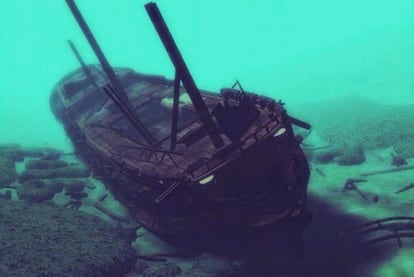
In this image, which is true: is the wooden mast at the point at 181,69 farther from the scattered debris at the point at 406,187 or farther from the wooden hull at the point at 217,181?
the scattered debris at the point at 406,187

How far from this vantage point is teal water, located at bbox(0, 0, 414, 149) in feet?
174

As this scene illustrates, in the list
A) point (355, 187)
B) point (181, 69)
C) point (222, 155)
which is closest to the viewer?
point (222, 155)

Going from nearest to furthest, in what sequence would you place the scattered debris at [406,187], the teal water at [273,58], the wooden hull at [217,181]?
the wooden hull at [217,181] < the scattered debris at [406,187] < the teal water at [273,58]

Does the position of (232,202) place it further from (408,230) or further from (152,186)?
(408,230)

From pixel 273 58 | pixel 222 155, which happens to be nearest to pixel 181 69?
pixel 222 155

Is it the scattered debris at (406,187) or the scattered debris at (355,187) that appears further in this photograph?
the scattered debris at (406,187)

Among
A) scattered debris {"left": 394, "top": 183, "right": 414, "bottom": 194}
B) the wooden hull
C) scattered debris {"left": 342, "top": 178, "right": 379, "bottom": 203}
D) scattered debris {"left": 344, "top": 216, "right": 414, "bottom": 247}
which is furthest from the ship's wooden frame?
scattered debris {"left": 394, "top": 183, "right": 414, "bottom": 194}

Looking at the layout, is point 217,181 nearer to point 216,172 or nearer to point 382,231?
point 216,172

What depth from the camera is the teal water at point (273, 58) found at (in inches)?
2083

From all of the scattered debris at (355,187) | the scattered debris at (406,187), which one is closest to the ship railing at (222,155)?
the scattered debris at (355,187)

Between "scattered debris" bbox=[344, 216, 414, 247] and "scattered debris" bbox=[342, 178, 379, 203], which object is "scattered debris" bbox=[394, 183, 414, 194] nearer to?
A: "scattered debris" bbox=[342, 178, 379, 203]

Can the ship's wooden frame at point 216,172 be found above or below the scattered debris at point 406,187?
above

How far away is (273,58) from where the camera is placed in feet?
368

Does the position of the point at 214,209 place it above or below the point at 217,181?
below
